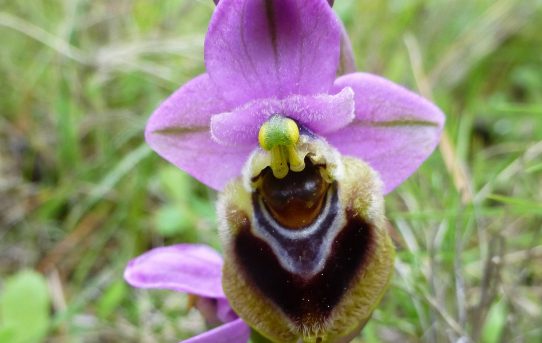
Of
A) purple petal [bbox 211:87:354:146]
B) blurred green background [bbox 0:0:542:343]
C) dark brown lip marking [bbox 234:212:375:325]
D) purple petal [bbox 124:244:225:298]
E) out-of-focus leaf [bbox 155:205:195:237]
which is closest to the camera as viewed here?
dark brown lip marking [bbox 234:212:375:325]

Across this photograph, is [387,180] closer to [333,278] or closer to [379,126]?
[379,126]

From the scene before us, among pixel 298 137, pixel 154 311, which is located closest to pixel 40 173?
pixel 154 311

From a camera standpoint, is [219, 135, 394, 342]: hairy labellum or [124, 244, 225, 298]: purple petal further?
[124, 244, 225, 298]: purple petal

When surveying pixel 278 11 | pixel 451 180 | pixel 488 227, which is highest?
pixel 278 11

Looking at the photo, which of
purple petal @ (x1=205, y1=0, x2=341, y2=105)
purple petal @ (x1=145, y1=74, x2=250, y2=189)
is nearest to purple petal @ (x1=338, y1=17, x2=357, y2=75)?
purple petal @ (x1=205, y1=0, x2=341, y2=105)

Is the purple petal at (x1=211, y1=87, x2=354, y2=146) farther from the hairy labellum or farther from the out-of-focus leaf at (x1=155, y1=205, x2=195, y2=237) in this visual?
the out-of-focus leaf at (x1=155, y1=205, x2=195, y2=237)

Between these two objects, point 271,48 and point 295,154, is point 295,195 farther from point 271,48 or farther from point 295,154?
point 271,48

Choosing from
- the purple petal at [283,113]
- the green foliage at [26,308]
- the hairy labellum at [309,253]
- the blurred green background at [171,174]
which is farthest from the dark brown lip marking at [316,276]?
the green foliage at [26,308]

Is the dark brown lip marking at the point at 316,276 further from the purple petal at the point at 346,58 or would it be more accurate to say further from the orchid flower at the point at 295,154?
the purple petal at the point at 346,58
